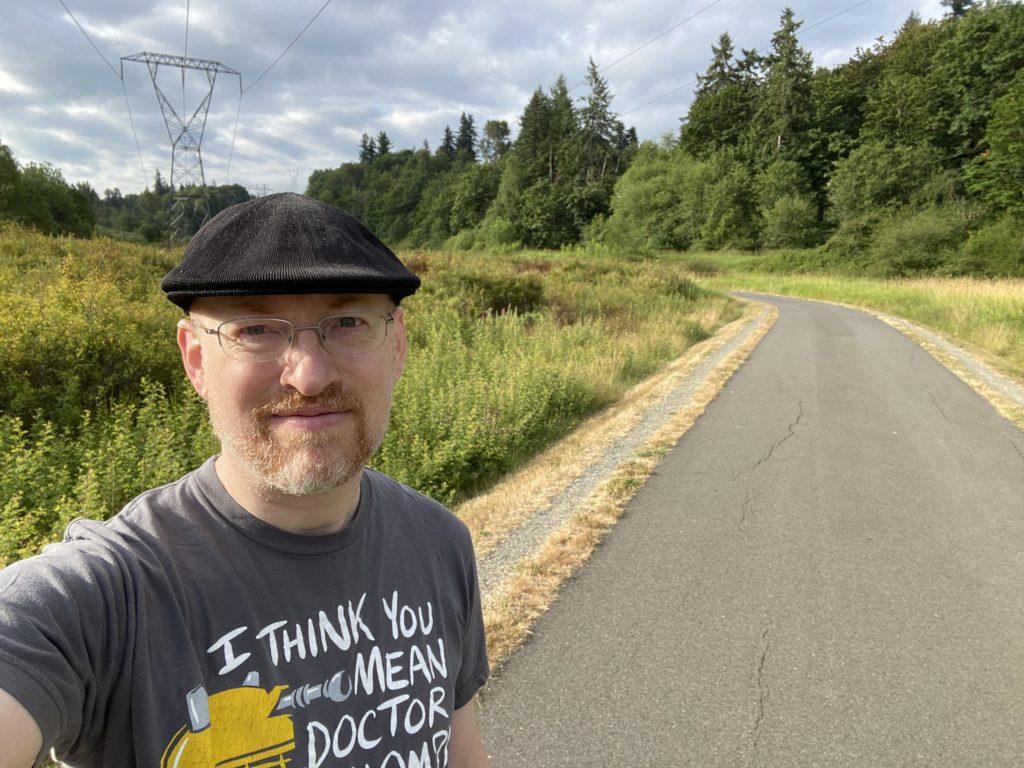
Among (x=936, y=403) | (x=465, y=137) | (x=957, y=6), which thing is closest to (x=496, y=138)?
(x=465, y=137)

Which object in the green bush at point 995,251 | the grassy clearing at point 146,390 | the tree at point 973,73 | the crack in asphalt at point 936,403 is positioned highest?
the tree at point 973,73

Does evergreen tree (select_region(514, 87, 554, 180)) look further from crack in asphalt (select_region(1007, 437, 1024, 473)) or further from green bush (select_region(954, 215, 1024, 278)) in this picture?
crack in asphalt (select_region(1007, 437, 1024, 473))

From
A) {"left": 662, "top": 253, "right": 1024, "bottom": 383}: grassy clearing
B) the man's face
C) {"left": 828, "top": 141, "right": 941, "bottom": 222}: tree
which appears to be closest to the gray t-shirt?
the man's face

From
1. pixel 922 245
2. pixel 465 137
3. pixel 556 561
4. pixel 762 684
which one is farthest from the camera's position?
pixel 465 137

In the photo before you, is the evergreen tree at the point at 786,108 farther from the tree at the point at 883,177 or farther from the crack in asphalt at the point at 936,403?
the crack in asphalt at the point at 936,403

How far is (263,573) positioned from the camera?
117cm

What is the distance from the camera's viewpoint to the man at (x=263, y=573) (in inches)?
37.6

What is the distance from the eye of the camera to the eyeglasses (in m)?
1.21

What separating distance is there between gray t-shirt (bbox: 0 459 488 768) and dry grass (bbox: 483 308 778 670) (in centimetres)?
204

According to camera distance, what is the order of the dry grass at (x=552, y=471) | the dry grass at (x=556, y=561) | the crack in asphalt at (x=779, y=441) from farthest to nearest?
the crack in asphalt at (x=779, y=441)
the dry grass at (x=552, y=471)
the dry grass at (x=556, y=561)

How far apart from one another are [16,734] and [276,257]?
2.78 ft

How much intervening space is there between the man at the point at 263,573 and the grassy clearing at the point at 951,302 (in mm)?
13633

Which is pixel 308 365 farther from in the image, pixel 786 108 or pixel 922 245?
pixel 786 108

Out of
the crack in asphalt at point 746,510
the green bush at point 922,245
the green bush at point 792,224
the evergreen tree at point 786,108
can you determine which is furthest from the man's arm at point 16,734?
the evergreen tree at point 786,108
